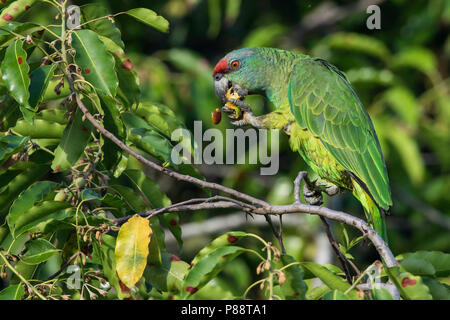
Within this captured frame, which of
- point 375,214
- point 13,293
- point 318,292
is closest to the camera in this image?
point 13,293

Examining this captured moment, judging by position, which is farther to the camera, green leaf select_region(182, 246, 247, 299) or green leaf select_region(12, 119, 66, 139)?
green leaf select_region(12, 119, 66, 139)

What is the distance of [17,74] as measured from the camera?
180 cm

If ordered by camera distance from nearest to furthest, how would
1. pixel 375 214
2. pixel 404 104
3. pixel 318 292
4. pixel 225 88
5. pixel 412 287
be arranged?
pixel 412 287
pixel 318 292
pixel 375 214
pixel 225 88
pixel 404 104

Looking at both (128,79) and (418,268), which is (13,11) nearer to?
(128,79)

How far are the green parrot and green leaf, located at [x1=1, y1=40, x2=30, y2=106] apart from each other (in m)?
1.04

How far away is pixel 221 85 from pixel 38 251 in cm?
168

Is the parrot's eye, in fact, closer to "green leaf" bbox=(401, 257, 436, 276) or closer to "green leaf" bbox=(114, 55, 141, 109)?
"green leaf" bbox=(114, 55, 141, 109)

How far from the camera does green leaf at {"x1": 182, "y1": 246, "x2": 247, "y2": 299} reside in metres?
1.61

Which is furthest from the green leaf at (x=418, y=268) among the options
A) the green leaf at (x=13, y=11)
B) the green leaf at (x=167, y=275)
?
the green leaf at (x=13, y=11)

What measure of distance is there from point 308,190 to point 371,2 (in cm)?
430

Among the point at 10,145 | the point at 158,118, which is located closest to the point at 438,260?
the point at 158,118

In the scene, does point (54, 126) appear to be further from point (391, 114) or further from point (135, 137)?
point (391, 114)

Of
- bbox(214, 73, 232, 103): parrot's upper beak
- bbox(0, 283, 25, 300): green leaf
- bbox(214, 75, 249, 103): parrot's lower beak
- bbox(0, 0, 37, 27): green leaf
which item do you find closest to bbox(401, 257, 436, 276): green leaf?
bbox(0, 283, 25, 300): green leaf

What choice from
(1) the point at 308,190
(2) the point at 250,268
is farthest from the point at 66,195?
(2) the point at 250,268
